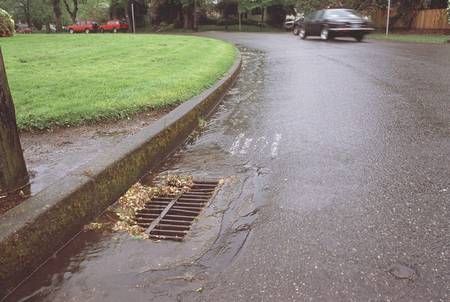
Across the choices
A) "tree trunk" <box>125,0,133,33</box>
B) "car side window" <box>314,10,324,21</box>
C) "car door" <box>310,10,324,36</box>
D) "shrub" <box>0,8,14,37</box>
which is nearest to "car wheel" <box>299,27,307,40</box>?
"car door" <box>310,10,324,36</box>

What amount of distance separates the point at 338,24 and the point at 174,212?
1922 centimetres

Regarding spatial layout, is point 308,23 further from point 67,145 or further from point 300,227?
point 300,227

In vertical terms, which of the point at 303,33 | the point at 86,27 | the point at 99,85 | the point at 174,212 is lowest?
the point at 174,212

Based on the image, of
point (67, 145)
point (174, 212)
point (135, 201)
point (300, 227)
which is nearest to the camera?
point (300, 227)

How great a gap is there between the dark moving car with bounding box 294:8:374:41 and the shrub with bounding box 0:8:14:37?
1664cm

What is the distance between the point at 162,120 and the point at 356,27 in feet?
56.5

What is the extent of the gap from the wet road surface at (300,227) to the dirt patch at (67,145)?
0.75 meters

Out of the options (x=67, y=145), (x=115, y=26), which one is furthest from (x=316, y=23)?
(x=115, y=26)

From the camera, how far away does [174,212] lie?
3.60 meters

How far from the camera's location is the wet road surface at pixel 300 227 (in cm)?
250

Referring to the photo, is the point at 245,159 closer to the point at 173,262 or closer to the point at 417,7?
the point at 173,262

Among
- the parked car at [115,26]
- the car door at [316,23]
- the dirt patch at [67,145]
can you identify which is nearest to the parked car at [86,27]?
the parked car at [115,26]

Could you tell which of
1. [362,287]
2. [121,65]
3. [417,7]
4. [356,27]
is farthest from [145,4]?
[362,287]

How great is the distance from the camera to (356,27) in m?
20.2
